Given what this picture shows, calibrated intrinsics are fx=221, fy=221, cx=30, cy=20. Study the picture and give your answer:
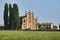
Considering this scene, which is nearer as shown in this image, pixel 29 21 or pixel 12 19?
pixel 12 19

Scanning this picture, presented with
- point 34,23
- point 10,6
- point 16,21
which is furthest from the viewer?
point 34,23

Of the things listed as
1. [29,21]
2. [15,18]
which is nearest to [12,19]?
[15,18]

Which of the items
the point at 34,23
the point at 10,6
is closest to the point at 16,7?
the point at 10,6

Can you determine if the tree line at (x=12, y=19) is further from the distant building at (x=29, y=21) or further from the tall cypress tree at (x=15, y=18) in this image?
the distant building at (x=29, y=21)

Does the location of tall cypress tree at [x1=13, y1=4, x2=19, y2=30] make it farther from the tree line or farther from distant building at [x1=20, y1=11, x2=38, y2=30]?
distant building at [x1=20, y1=11, x2=38, y2=30]

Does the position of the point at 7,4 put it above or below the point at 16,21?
above

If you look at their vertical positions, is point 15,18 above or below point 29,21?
above

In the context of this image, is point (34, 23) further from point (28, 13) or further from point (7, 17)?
point (7, 17)

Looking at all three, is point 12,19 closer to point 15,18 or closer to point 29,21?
point 15,18

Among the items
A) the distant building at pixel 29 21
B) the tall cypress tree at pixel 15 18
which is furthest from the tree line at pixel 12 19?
the distant building at pixel 29 21

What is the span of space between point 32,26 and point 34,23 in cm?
153

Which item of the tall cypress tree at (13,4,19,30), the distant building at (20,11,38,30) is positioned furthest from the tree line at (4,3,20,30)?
the distant building at (20,11,38,30)

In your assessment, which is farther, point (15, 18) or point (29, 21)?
point (29, 21)

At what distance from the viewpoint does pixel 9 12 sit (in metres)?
77.9
